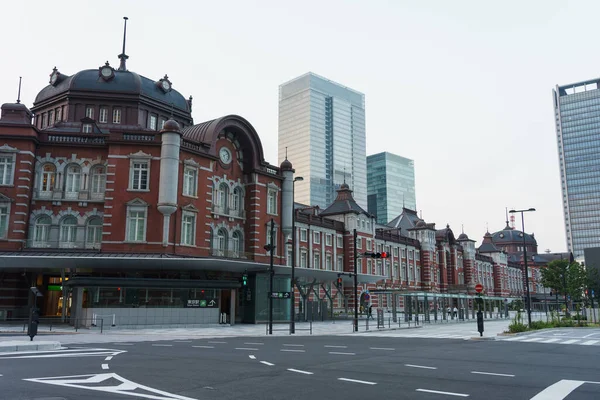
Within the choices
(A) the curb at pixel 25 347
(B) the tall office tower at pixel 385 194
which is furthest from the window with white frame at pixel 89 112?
(B) the tall office tower at pixel 385 194

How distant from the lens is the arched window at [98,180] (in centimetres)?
4022

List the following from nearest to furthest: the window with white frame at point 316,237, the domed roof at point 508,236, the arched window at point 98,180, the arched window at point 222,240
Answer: the arched window at point 98,180
the arched window at point 222,240
the window with white frame at point 316,237
the domed roof at point 508,236

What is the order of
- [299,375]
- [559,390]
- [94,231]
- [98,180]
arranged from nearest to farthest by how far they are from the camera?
[559,390]
[299,375]
[94,231]
[98,180]

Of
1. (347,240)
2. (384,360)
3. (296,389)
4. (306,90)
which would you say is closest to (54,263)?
(384,360)

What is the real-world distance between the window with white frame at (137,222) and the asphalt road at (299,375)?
20.6m

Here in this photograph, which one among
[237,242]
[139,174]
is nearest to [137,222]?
[139,174]

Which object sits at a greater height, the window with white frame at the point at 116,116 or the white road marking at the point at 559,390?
the window with white frame at the point at 116,116

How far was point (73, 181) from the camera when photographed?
131 feet

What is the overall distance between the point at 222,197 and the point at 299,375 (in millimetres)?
34403

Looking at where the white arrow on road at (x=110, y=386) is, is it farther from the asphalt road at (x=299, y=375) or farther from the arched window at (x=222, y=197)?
the arched window at (x=222, y=197)

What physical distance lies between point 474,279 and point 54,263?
262 ft

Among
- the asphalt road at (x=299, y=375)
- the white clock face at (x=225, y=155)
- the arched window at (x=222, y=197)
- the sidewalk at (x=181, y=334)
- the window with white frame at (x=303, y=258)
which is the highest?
the white clock face at (x=225, y=155)

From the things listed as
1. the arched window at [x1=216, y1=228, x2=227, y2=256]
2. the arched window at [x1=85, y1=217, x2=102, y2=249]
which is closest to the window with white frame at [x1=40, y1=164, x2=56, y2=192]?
the arched window at [x1=85, y1=217, x2=102, y2=249]

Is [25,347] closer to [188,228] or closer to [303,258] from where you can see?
[188,228]
